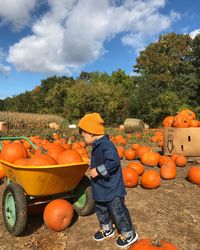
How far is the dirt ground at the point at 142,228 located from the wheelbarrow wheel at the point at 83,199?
13cm

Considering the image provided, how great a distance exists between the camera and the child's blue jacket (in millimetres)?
3195

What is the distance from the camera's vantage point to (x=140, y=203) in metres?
4.53

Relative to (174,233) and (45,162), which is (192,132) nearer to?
(174,233)

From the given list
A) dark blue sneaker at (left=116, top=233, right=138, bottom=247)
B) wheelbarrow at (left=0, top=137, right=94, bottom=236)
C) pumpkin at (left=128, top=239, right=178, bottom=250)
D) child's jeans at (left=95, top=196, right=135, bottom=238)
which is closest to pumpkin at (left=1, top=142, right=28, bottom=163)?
wheelbarrow at (left=0, top=137, right=94, bottom=236)

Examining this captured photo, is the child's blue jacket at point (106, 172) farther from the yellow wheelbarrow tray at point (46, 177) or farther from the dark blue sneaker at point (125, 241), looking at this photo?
the dark blue sneaker at point (125, 241)

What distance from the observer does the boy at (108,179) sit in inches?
126

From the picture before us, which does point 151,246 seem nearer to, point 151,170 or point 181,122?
point 151,170

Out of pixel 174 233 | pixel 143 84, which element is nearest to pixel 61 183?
Result: pixel 174 233

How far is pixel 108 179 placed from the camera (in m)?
3.28

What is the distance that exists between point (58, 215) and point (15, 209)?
20.0 inches

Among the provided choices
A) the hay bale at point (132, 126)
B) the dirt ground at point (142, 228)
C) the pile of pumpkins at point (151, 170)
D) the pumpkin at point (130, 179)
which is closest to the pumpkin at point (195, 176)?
the pile of pumpkins at point (151, 170)

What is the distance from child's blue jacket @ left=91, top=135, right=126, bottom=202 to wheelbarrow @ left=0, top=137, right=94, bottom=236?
0.93ft

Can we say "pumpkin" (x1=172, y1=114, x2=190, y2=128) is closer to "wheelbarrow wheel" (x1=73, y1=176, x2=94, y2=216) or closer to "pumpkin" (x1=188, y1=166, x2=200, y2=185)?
"pumpkin" (x1=188, y1=166, x2=200, y2=185)

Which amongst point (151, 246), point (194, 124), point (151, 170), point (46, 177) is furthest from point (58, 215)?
point (194, 124)
